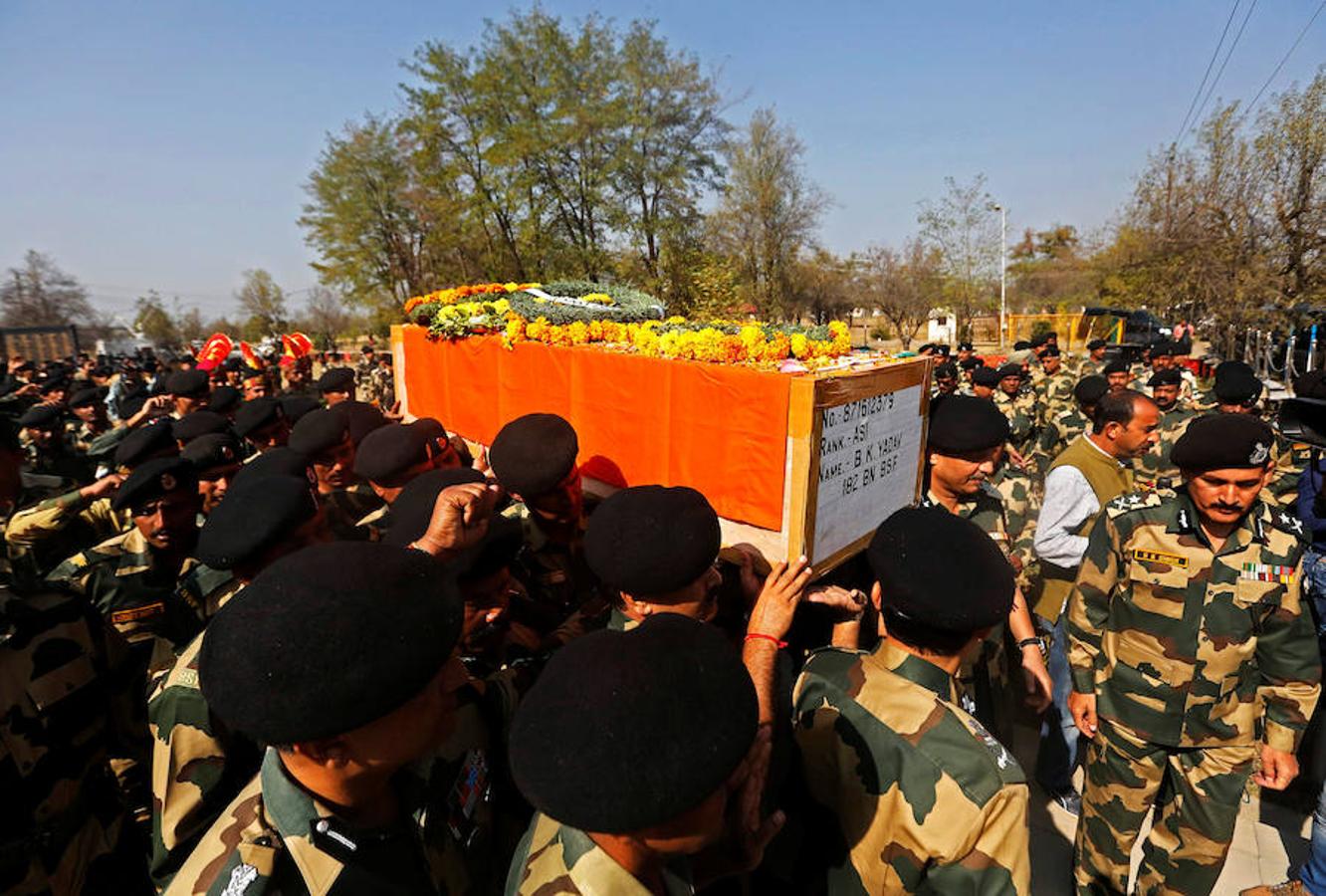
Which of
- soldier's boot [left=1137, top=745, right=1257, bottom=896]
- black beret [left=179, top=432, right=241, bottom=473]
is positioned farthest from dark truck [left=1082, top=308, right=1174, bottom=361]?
black beret [left=179, top=432, right=241, bottom=473]

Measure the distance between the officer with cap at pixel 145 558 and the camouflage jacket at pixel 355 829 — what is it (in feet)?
3.88

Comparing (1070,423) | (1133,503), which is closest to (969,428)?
(1133,503)

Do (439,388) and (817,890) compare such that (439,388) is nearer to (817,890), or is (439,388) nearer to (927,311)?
(817,890)

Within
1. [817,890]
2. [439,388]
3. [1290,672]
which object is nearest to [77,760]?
[817,890]

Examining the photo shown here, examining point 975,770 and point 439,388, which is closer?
point 975,770

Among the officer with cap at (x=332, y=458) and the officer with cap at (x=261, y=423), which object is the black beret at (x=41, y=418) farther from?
the officer with cap at (x=332, y=458)

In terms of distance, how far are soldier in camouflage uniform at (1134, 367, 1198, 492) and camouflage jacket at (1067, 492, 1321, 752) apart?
234cm

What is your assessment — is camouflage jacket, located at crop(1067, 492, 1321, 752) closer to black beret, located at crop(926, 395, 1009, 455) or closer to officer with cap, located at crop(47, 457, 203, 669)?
black beret, located at crop(926, 395, 1009, 455)

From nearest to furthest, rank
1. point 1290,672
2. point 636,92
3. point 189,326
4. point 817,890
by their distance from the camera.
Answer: point 817,890, point 1290,672, point 636,92, point 189,326

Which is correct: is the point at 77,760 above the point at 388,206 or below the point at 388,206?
below

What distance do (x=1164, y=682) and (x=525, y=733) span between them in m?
3.06

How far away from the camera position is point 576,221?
19.9 m

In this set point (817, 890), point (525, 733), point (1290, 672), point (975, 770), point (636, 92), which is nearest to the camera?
point (525, 733)

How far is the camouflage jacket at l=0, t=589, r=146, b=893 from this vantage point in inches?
78.1
